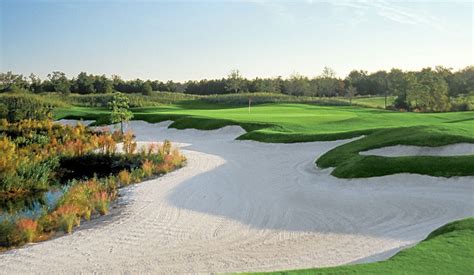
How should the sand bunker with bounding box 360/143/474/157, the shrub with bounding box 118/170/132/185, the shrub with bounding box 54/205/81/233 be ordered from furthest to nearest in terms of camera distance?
the sand bunker with bounding box 360/143/474/157 → the shrub with bounding box 118/170/132/185 → the shrub with bounding box 54/205/81/233

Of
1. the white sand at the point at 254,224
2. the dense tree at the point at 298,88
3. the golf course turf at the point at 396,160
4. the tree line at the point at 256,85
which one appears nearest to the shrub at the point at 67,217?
the white sand at the point at 254,224

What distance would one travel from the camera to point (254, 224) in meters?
12.0

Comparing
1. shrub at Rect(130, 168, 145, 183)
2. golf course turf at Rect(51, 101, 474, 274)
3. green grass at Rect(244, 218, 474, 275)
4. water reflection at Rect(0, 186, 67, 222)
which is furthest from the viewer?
shrub at Rect(130, 168, 145, 183)

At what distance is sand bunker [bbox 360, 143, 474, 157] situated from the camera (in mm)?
17953

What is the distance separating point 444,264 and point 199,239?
558cm

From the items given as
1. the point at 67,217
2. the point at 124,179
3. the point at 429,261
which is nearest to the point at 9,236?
the point at 67,217

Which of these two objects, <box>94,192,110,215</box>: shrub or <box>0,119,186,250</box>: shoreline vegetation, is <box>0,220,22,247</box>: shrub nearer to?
<box>0,119,186,250</box>: shoreline vegetation

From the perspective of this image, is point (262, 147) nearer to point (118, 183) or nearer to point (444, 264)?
point (118, 183)

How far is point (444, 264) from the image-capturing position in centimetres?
712

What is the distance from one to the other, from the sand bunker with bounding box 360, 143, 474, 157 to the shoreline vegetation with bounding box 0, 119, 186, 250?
31.2 ft

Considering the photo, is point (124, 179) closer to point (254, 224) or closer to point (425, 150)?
point (254, 224)

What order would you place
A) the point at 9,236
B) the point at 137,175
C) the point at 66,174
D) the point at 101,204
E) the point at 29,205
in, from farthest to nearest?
A: 1. the point at 66,174
2. the point at 137,175
3. the point at 29,205
4. the point at 101,204
5. the point at 9,236

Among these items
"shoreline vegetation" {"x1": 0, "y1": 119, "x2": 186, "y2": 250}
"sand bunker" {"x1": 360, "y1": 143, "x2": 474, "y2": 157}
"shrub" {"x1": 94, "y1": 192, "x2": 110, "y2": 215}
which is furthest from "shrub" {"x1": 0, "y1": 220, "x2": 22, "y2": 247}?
"sand bunker" {"x1": 360, "y1": 143, "x2": 474, "y2": 157}

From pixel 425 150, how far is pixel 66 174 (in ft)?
51.7
